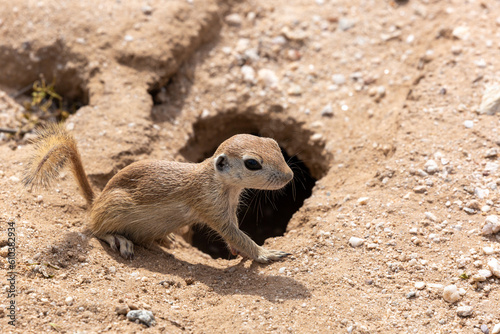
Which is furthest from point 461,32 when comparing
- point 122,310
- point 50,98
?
point 50,98

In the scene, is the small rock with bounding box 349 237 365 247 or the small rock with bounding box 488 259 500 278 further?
the small rock with bounding box 349 237 365 247

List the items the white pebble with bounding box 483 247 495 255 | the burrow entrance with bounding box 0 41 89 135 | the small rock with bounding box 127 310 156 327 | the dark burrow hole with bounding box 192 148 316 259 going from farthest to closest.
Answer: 1. the dark burrow hole with bounding box 192 148 316 259
2. the burrow entrance with bounding box 0 41 89 135
3. the white pebble with bounding box 483 247 495 255
4. the small rock with bounding box 127 310 156 327

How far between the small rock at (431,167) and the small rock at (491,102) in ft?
2.89

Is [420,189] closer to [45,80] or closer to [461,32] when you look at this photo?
[461,32]

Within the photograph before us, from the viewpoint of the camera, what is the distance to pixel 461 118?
5281 millimetres

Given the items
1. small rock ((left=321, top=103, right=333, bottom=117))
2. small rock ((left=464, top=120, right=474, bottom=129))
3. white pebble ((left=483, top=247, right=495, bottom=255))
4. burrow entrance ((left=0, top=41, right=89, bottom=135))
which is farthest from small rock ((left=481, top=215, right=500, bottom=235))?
burrow entrance ((left=0, top=41, right=89, bottom=135))

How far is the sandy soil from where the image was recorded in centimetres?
390

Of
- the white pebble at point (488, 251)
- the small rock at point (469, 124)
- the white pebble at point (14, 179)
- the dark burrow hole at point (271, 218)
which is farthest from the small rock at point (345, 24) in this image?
the white pebble at point (14, 179)

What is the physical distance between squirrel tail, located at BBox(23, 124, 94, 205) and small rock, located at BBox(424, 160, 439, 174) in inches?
129

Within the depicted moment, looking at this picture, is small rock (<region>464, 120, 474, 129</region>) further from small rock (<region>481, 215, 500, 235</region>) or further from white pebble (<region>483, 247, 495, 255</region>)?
white pebble (<region>483, 247, 495, 255</region>)

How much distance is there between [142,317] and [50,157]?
1662 mm

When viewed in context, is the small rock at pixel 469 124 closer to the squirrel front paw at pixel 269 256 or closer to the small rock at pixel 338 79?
Answer: the small rock at pixel 338 79

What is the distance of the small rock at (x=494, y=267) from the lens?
3.94 meters

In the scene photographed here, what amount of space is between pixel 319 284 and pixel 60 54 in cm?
443
